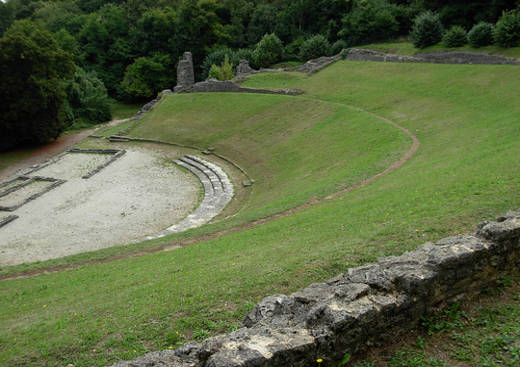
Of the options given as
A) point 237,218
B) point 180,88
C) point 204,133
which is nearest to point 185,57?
point 180,88

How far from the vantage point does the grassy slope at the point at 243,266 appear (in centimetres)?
807

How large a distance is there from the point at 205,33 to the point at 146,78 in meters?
13.4

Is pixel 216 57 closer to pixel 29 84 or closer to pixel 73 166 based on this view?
pixel 29 84

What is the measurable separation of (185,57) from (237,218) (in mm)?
42325

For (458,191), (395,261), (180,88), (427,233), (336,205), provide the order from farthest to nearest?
(180,88) < (336,205) < (458,191) < (427,233) < (395,261)

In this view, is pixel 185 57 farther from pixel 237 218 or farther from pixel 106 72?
pixel 237 218

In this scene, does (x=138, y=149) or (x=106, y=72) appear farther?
(x=106, y=72)

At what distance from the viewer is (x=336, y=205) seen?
15.4 metres

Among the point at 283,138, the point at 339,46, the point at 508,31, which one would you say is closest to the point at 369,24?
the point at 339,46

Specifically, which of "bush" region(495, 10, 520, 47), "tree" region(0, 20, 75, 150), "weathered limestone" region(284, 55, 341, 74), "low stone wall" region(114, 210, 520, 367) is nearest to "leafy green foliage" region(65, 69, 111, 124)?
"tree" region(0, 20, 75, 150)

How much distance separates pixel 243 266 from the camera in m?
10.4

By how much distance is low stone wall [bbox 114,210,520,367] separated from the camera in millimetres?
5699

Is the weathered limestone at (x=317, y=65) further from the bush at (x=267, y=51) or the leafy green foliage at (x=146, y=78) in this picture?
the leafy green foliage at (x=146, y=78)

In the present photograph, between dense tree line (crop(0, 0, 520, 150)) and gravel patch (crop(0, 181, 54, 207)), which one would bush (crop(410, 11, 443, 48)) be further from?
gravel patch (crop(0, 181, 54, 207))
